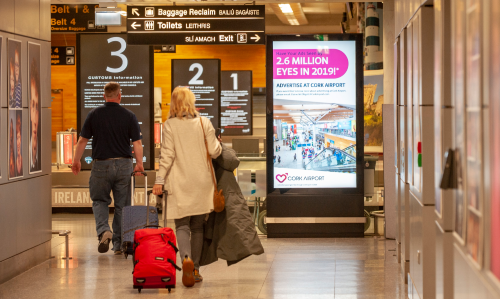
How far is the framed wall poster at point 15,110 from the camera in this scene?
18.1 ft

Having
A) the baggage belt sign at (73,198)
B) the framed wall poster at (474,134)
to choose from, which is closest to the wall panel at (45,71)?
the baggage belt sign at (73,198)

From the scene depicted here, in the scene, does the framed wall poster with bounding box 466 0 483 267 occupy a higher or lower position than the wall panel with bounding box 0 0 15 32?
lower

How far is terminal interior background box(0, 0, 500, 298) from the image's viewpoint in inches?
103

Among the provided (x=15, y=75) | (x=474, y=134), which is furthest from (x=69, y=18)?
(x=474, y=134)

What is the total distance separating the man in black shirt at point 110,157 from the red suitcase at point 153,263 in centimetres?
168

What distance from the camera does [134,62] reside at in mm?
8953

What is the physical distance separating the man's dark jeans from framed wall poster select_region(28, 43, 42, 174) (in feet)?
1.95

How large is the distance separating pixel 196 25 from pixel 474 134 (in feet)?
17.2

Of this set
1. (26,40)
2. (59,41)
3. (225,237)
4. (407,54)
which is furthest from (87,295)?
(59,41)

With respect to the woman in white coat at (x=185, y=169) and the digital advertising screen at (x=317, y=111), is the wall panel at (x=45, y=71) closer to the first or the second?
the woman in white coat at (x=185, y=169)

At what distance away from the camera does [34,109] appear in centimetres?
605

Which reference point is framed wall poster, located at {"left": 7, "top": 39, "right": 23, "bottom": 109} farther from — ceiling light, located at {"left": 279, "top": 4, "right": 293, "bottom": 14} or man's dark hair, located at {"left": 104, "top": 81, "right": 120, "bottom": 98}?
ceiling light, located at {"left": 279, "top": 4, "right": 293, "bottom": 14}

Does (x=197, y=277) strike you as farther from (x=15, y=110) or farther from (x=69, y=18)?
(x=69, y=18)

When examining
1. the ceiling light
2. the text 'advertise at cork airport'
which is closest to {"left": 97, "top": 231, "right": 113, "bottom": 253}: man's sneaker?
the text 'advertise at cork airport'
